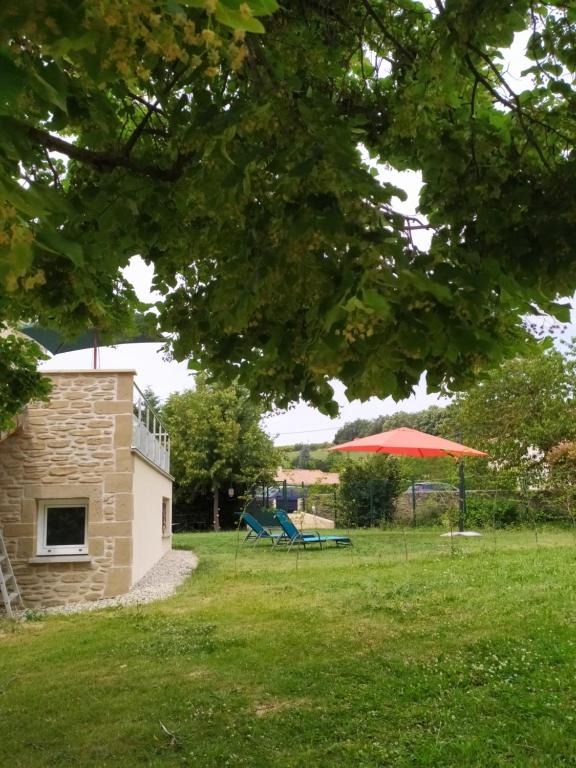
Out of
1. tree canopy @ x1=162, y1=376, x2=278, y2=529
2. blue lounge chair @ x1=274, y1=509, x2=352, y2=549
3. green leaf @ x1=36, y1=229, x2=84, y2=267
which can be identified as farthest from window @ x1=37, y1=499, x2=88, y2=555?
tree canopy @ x1=162, y1=376, x2=278, y2=529

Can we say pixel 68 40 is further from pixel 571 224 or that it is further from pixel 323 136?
pixel 571 224

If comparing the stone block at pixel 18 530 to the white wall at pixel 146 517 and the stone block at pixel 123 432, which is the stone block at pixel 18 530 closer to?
the white wall at pixel 146 517

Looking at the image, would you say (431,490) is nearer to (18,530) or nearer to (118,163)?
(18,530)

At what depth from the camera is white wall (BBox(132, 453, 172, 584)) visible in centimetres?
1051

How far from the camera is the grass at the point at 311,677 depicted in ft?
12.9

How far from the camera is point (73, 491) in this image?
32.3 feet

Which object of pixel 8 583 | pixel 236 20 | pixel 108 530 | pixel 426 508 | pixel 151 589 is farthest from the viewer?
pixel 426 508

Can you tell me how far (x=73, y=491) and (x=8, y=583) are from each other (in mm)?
1476

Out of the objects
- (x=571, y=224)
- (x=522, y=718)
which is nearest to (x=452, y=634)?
(x=522, y=718)

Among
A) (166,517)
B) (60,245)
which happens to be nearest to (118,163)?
(60,245)

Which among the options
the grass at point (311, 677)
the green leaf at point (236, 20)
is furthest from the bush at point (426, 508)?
the green leaf at point (236, 20)

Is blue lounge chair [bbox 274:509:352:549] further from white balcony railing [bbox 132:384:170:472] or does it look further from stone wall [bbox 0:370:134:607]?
stone wall [bbox 0:370:134:607]

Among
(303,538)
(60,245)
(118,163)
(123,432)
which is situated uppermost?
(118,163)

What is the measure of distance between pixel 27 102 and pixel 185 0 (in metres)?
1.25
